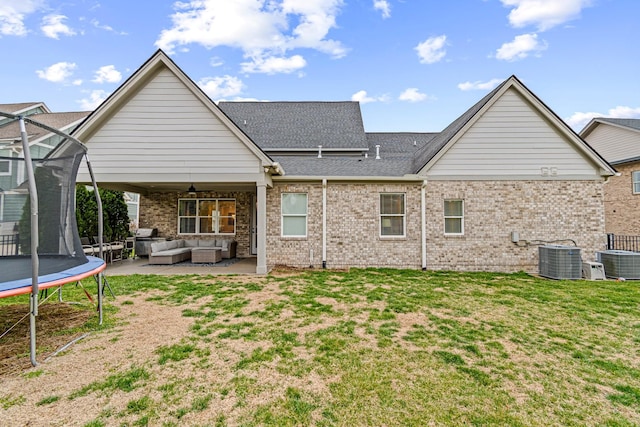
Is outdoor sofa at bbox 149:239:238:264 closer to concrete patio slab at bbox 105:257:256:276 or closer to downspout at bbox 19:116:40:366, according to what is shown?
concrete patio slab at bbox 105:257:256:276

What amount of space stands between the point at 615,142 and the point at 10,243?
25.1 m

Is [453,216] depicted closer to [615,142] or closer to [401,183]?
Result: [401,183]

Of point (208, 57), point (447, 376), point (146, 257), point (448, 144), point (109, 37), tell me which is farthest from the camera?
point (208, 57)

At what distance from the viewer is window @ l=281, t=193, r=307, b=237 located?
995 cm

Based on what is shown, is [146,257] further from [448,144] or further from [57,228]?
[448,144]

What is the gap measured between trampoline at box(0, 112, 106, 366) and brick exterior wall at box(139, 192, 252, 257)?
763 cm

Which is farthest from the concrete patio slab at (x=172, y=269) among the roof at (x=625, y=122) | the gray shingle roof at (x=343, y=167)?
the roof at (x=625, y=122)

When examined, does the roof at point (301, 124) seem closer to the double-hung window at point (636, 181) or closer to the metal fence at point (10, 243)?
the metal fence at point (10, 243)

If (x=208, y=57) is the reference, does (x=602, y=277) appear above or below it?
below

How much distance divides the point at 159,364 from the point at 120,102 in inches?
325

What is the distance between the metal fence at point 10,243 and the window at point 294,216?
21.4ft

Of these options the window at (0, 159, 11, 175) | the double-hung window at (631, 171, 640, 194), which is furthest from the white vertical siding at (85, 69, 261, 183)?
the double-hung window at (631, 171, 640, 194)

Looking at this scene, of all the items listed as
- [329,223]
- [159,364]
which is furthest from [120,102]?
[159,364]

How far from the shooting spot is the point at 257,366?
340 cm
